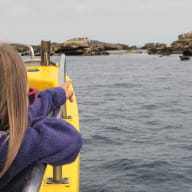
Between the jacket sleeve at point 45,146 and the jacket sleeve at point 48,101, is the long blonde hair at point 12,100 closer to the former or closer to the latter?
the jacket sleeve at point 45,146

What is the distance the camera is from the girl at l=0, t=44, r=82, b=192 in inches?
51.6

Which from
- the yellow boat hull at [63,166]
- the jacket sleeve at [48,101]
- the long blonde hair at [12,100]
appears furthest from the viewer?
the yellow boat hull at [63,166]

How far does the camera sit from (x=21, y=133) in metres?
1.31

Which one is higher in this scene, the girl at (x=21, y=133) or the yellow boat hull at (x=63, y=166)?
the girl at (x=21, y=133)

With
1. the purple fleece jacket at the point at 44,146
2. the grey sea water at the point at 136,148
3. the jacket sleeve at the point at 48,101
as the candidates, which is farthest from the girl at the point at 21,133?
the grey sea water at the point at 136,148

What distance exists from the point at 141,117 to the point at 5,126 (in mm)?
11332

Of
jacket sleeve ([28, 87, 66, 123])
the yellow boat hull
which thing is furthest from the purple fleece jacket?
the yellow boat hull

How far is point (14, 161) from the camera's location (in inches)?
54.4

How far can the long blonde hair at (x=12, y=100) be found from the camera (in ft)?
4.27

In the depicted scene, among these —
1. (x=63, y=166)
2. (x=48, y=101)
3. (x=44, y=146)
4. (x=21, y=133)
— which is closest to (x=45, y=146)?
(x=44, y=146)

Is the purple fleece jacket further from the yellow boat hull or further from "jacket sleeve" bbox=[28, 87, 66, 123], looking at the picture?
the yellow boat hull

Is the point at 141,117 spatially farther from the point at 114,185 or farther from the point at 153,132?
the point at 114,185

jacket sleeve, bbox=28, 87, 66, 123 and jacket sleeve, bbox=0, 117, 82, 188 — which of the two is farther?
jacket sleeve, bbox=28, 87, 66, 123

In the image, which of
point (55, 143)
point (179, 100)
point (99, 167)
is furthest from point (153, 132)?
point (55, 143)
